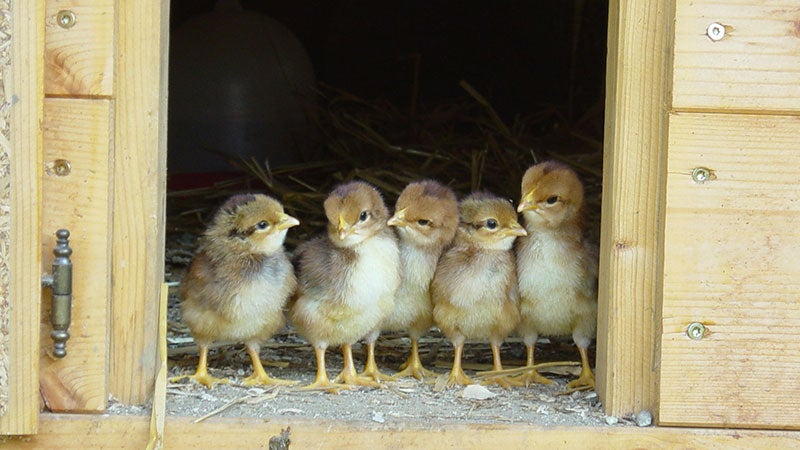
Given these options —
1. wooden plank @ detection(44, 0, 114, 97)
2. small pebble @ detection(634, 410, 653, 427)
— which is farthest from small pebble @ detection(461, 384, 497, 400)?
wooden plank @ detection(44, 0, 114, 97)

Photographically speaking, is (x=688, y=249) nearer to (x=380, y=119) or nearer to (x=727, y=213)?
(x=727, y=213)

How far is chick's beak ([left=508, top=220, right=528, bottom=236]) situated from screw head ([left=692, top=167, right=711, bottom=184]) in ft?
2.30

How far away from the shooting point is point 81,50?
279cm

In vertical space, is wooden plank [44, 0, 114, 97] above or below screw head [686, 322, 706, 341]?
above

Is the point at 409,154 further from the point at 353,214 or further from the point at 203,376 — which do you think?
the point at 203,376

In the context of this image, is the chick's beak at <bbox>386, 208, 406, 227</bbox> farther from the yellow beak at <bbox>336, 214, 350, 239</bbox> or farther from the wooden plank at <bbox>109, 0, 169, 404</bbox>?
the wooden plank at <bbox>109, 0, 169, 404</bbox>

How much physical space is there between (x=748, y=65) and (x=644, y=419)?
2.86 feet

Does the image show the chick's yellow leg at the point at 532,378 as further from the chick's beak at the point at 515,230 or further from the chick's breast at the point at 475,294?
the chick's beak at the point at 515,230

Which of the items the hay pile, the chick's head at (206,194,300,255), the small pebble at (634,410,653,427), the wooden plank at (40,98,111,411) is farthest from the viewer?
the hay pile

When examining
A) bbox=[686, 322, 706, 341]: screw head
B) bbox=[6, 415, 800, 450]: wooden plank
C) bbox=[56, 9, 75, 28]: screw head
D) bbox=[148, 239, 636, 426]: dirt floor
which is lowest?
bbox=[6, 415, 800, 450]: wooden plank

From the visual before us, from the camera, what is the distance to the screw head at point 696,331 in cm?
287

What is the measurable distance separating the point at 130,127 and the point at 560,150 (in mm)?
3335

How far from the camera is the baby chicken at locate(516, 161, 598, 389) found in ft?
11.4

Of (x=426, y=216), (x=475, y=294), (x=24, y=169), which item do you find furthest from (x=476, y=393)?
(x=24, y=169)
